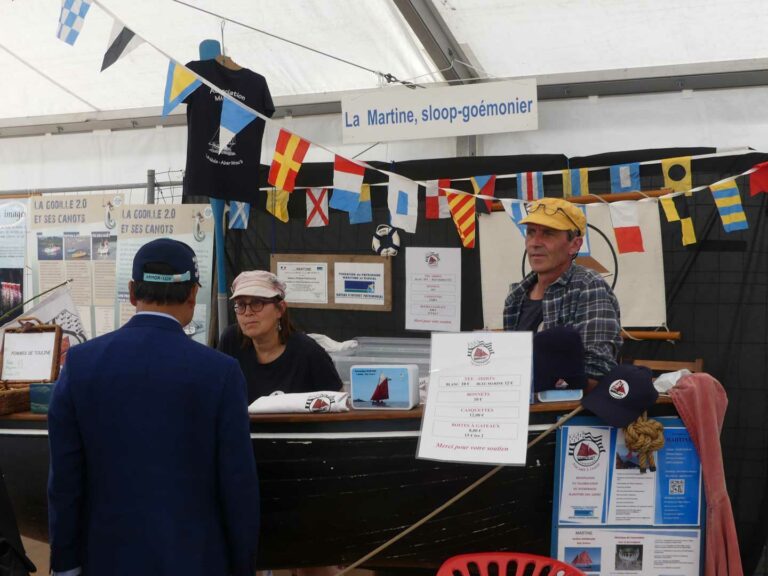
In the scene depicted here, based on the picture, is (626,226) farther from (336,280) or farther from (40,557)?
(40,557)

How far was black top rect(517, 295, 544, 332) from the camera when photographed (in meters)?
2.76

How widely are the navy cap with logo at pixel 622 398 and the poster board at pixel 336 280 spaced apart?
89.5 inches

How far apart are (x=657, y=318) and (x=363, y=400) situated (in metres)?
2.14

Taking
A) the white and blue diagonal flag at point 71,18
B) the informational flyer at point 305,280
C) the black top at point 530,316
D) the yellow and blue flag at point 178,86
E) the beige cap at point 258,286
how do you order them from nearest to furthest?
the black top at point 530,316, the beige cap at point 258,286, the white and blue diagonal flag at point 71,18, the yellow and blue flag at point 178,86, the informational flyer at point 305,280

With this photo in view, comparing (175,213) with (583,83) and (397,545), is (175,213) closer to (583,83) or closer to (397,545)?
(583,83)

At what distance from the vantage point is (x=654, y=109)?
398 centimetres

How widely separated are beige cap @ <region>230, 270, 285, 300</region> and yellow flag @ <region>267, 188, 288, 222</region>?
1.65m

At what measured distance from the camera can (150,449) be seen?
190 cm

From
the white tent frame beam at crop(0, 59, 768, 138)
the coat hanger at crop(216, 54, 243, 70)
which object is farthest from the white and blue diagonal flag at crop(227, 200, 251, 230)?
the coat hanger at crop(216, 54, 243, 70)

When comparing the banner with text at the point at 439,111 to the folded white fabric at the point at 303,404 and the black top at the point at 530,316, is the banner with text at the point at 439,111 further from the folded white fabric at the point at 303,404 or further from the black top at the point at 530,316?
the folded white fabric at the point at 303,404

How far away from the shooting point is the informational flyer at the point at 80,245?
488 cm

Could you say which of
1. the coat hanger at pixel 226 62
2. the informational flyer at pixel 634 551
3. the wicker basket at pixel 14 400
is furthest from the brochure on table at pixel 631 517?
the coat hanger at pixel 226 62

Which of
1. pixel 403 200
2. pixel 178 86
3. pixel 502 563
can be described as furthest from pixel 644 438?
pixel 178 86

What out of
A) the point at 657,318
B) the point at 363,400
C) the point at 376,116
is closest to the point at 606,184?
the point at 657,318
